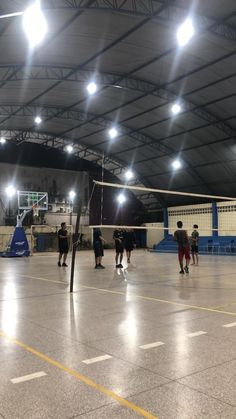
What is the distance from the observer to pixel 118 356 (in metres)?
4.36

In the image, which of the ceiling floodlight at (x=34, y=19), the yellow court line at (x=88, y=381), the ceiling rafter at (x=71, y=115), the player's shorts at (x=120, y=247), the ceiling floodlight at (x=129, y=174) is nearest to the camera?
the yellow court line at (x=88, y=381)

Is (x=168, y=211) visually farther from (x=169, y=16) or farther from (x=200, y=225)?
(x=169, y=16)

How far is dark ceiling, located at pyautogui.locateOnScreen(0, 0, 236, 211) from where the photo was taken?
16172mm

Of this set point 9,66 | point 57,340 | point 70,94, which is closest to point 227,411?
point 57,340

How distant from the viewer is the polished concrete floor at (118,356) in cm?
314

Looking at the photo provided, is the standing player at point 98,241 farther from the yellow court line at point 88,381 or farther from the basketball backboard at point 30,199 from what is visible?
the basketball backboard at point 30,199

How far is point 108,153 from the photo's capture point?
1457 inches

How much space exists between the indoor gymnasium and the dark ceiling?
92 millimetres

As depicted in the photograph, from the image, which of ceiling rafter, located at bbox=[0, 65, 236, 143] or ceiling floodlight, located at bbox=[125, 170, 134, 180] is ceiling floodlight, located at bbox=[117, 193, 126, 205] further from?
ceiling rafter, located at bbox=[0, 65, 236, 143]

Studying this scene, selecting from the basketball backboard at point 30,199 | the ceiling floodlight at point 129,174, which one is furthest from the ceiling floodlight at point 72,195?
the basketball backboard at point 30,199

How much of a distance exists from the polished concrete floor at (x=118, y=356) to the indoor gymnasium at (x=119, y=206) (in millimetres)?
21

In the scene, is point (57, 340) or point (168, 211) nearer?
point (57, 340)

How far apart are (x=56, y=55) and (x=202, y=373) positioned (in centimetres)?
1889

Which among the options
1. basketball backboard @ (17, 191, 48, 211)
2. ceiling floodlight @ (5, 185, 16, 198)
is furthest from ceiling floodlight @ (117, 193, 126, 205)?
ceiling floodlight @ (5, 185, 16, 198)
